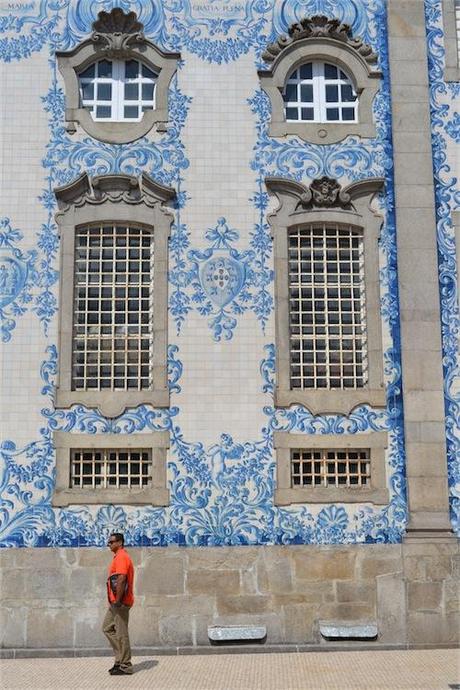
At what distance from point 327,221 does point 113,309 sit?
10.6 feet

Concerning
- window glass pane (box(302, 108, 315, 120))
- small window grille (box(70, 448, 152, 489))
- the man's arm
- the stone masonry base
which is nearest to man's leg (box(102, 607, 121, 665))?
the man's arm

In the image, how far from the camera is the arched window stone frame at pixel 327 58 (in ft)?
46.6

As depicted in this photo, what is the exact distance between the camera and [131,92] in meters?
14.5

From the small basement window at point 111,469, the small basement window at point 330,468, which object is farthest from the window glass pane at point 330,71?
the small basement window at point 111,469

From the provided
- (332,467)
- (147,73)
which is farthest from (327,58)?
(332,467)

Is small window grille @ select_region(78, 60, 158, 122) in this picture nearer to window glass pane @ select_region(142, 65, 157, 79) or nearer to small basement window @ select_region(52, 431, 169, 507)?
window glass pane @ select_region(142, 65, 157, 79)

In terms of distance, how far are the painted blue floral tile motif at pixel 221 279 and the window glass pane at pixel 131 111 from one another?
2.08 m

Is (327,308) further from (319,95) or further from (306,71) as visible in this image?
(306,71)

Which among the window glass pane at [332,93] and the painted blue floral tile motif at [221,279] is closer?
the painted blue floral tile motif at [221,279]

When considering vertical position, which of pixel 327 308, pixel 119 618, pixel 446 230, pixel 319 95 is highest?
pixel 319 95

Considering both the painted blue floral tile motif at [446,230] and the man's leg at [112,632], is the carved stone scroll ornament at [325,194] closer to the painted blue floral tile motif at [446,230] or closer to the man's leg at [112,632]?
the painted blue floral tile motif at [446,230]

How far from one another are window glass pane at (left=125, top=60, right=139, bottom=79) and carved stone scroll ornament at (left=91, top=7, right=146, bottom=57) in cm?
18

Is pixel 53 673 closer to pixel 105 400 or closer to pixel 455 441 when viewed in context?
pixel 105 400

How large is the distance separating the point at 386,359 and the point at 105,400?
3878 mm
